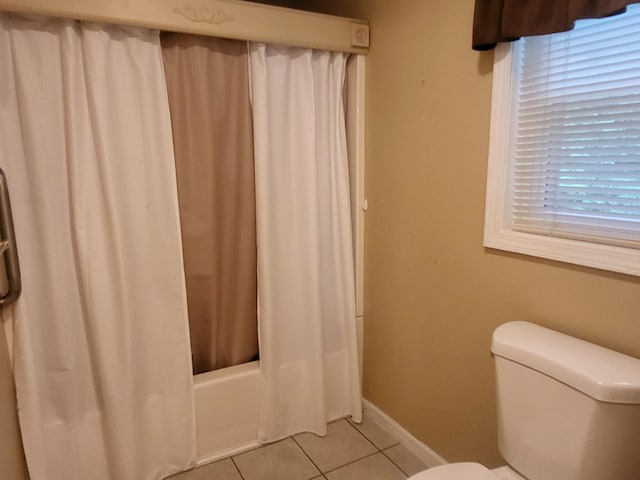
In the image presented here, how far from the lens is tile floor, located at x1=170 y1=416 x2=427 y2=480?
1872 millimetres

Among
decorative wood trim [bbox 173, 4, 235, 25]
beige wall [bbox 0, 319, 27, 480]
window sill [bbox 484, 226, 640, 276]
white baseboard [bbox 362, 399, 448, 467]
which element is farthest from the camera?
white baseboard [bbox 362, 399, 448, 467]

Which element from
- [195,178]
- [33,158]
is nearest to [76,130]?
[33,158]

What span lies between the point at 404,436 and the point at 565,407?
109 centimetres

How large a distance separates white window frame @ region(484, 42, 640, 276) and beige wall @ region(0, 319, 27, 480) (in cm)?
177

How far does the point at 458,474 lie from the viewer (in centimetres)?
123

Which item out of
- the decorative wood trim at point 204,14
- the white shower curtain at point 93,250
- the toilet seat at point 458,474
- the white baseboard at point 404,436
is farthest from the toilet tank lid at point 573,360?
the decorative wood trim at point 204,14

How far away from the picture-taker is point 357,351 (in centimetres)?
220

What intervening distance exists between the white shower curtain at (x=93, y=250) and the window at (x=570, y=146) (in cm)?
128

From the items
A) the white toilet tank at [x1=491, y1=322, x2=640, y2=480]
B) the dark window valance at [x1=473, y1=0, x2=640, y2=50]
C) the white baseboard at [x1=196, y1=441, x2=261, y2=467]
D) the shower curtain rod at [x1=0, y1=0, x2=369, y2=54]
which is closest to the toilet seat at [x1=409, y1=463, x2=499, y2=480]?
the white toilet tank at [x1=491, y1=322, x2=640, y2=480]

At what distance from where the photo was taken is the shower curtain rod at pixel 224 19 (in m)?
1.43

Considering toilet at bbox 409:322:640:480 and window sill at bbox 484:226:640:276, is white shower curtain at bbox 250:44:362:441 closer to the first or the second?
window sill at bbox 484:226:640:276

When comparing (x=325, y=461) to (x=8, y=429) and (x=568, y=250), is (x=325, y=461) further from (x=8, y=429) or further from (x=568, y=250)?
(x=568, y=250)

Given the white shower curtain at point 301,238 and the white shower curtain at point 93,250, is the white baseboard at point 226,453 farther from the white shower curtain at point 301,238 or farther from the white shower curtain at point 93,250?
the white shower curtain at point 93,250

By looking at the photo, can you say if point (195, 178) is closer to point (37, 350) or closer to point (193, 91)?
point (193, 91)
